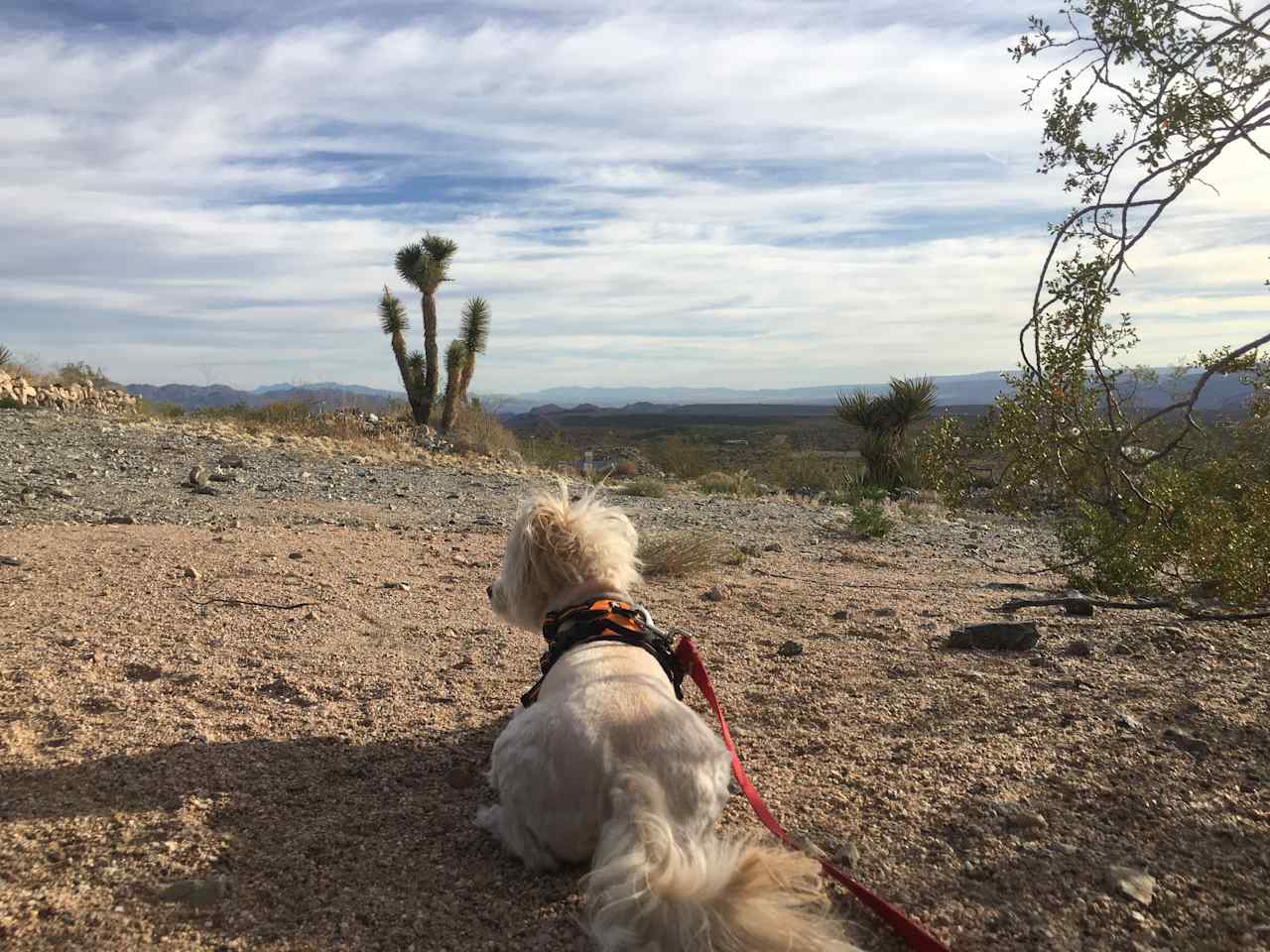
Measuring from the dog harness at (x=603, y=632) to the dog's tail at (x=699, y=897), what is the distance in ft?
3.58

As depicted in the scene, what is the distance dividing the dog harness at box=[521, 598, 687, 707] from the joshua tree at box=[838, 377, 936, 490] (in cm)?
1661

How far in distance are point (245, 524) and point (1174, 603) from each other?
8140 mm

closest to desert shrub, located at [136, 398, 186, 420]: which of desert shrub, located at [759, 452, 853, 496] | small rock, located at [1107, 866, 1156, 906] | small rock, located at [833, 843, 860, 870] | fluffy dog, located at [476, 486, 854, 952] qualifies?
desert shrub, located at [759, 452, 853, 496]

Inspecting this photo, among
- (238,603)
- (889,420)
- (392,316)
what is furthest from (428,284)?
(238,603)

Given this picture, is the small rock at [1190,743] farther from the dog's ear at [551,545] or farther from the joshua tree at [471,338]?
the joshua tree at [471,338]

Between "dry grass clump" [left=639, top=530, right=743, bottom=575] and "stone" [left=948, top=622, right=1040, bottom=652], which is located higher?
"dry grass clump" [left=639, top=530, right=743, bottom=575]

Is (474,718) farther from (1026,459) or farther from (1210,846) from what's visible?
(1026,459)

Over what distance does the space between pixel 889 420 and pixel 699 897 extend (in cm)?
1990

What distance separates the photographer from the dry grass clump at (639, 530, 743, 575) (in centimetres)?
820

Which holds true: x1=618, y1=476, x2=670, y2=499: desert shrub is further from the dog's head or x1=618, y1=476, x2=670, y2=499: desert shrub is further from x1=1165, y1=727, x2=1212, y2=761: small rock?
x1=1165, y1=727, x2=1212, y2=761: small rock

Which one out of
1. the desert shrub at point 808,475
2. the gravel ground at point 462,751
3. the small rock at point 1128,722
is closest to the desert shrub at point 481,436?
the desert shrub at point 808,475

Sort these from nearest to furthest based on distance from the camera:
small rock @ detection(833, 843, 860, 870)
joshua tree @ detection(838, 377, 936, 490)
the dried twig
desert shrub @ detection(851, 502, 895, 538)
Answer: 1. small rock @ detection(833, 843, 860, 870)
2. the dried twig
3. desert shrub @ detection(851, 502, 895, 538)
4. joshua tree @ detection(838, 377, 936, 490)

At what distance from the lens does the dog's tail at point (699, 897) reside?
2.32 meters

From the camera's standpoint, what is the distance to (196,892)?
277 centimetres
